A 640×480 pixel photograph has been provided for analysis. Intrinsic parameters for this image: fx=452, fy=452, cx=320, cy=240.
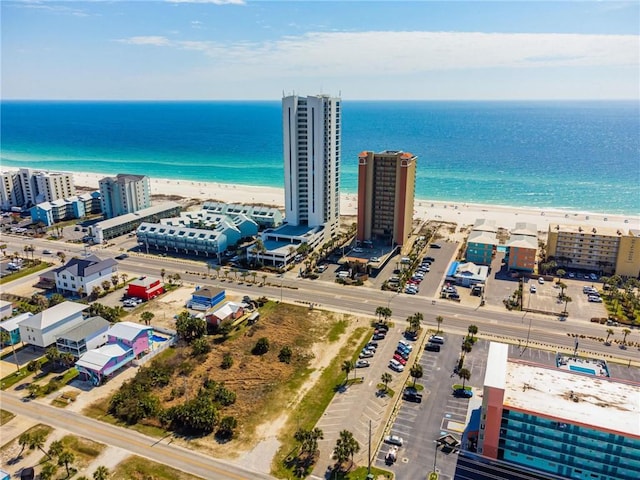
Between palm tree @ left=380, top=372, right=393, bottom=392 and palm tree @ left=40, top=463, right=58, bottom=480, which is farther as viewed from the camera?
palm tree @ left=380, top=372, right=393, bottom=392

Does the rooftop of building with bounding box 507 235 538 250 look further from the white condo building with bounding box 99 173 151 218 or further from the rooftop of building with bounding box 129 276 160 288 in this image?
the white condo building with bounding box 99 173 151 218

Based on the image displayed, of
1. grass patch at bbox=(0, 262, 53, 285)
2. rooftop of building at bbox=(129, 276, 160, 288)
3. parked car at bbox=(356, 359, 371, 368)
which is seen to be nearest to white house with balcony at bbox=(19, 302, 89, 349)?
rooftop of building at bbox=(129, 276, 160, 288)

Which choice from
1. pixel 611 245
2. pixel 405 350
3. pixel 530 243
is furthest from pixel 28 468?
pixel 611 245

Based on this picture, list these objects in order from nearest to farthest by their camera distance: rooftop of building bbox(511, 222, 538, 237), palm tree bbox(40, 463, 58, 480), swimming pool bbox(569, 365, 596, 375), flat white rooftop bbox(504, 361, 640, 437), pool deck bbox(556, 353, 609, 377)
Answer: flat white rooftop bbox(504, 361, 640, 437), palm tree bbox(40, 463, 58, 480), swimming pool bbox(569, 365, 596, 375), pool deck bbox(556, 353, 609, 377), rooftop of building bbox(511, 222, 538, 237)

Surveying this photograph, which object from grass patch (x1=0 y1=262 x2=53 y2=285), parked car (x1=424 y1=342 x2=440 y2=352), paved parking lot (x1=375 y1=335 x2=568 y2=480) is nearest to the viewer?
paved parking lot (x1=375 y1=335 x2=568 y2=480)

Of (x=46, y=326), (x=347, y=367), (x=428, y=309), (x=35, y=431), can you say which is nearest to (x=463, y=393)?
(x=347, y=367)
